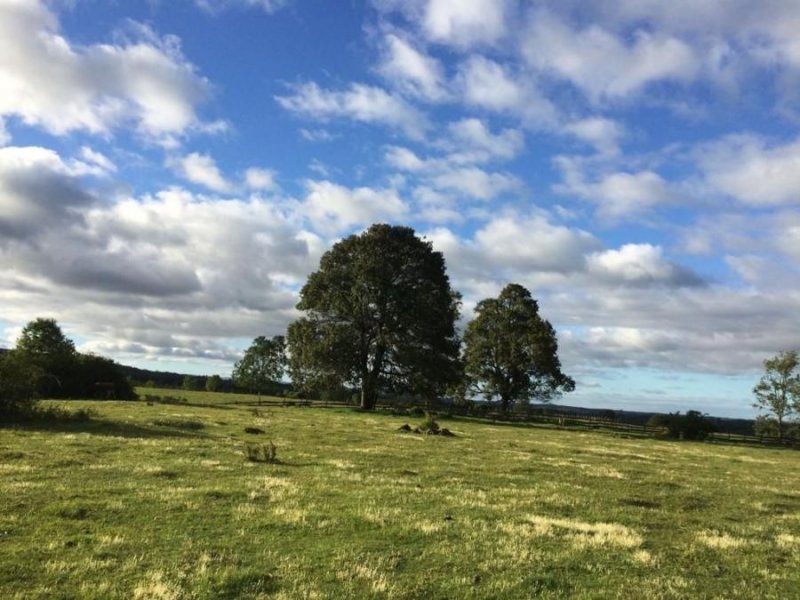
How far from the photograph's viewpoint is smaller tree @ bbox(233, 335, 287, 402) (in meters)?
140

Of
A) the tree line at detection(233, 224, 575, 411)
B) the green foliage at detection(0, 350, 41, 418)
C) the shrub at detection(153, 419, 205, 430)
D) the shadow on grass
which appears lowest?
the shadow on grass

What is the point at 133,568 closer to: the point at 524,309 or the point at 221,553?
the point at 221,553

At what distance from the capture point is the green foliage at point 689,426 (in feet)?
207

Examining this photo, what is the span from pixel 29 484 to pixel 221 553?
767cm

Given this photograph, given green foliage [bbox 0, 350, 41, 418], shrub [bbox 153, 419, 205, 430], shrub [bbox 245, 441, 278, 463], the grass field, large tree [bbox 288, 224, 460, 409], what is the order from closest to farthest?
the grass field
shrub [bbox 245, 441, 278, 463]
green foliage [bbox 0, 350, 41, 418]
shrub [bbox 153, 419, 205, 430]
large tree [bbox 288, 224, 460, 409]

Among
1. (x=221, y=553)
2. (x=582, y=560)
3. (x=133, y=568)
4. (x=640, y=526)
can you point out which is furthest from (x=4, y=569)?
(x=640, y=526)

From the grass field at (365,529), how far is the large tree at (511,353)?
2004 inches

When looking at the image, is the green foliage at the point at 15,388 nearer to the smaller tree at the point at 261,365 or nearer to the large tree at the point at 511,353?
the large tree at the point at 511,353

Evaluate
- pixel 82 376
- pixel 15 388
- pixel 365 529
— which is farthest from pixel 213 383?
pixel 365 529

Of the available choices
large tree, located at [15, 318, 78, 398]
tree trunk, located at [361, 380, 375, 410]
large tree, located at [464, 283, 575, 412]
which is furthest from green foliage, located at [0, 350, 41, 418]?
large tree, located at [464, 283, 575, 412]

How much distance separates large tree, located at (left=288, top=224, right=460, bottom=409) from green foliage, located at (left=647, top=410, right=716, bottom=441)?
23265mm

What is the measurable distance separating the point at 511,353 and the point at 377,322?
19.5 metres

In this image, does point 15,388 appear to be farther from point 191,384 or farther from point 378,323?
point 191,384

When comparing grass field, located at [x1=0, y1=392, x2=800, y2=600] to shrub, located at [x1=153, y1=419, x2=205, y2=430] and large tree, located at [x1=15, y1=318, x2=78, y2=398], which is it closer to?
Answer: shrub, located at [x1=153, y1=419, x2=205, y2=430]
